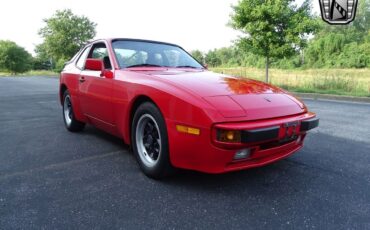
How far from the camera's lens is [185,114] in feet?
8.42

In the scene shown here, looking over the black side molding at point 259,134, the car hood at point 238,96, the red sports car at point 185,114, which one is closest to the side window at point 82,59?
the red sports car at point 185,114

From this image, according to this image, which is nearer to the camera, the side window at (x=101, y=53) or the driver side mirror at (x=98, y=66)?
the driver side mirror at (x=98, y=66)

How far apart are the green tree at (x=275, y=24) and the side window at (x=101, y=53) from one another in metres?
10.3

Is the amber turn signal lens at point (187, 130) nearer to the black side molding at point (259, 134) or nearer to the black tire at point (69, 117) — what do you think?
the black side molding at point (259, 134)

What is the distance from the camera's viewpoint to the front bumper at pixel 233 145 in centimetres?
244

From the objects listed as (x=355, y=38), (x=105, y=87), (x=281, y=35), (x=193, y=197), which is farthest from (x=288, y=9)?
(x=355, y=38)

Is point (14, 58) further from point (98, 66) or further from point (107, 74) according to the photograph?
point (107, 74)

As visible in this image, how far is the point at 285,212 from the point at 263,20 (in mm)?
12580

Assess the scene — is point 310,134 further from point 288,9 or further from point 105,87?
point 288,9

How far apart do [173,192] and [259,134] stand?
2.94ft

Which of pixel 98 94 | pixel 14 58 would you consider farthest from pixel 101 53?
pixel 14 58

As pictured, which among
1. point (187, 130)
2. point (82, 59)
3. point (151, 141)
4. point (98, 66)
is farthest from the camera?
point (82, 59)

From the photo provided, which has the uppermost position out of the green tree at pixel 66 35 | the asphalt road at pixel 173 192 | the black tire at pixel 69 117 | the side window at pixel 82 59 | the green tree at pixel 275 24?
the green tree at pixel 66 35

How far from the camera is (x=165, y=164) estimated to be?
282 centimetres
